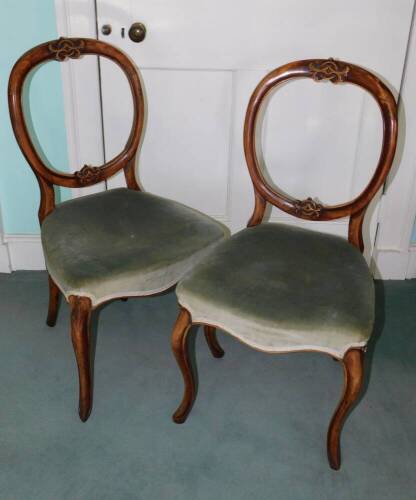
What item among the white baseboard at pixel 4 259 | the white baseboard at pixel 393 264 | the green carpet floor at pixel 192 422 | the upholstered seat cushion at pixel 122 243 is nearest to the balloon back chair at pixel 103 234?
the upholstered seat cushion at pixel 122 243

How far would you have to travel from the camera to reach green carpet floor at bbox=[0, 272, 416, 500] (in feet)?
4.25

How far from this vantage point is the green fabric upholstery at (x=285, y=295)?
1.15m

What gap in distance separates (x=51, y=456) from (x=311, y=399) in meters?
0.77

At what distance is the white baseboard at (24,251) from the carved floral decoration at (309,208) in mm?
1151

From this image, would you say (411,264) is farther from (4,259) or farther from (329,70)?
(4,259)

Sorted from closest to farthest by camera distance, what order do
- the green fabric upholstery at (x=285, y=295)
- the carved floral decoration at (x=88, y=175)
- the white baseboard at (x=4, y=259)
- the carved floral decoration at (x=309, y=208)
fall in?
the green fabric upholstery at (x=285, y=295)
the carved floral decoration at (x=309, y=208)
the carved floral decoration at (x=88, y=175)
the white baseboard at (x=4, y=259)

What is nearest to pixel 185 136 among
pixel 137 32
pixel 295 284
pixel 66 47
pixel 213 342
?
pixel 137 32

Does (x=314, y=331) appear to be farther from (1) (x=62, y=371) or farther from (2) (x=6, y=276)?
(2) (x=6, y=276)

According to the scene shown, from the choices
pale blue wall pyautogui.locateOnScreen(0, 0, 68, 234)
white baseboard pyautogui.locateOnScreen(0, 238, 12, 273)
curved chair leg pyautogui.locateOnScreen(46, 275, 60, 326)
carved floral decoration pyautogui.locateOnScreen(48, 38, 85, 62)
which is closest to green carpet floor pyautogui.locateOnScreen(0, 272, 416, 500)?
curved chair leg pyautogui.locateOnScreen(46, 275, 60, 326)

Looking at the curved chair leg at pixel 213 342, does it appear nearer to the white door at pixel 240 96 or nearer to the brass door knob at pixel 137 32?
the white door at pixel 240 96

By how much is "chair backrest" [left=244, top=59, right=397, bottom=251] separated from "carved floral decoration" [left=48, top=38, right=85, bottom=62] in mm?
562

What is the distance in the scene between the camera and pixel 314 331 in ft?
3.77

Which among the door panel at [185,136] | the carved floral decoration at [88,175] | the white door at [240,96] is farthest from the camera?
the door panel at [185,136]

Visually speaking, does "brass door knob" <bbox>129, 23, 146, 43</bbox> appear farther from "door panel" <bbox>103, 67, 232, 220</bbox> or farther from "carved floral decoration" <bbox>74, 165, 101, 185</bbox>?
"carved floral decoration" <bbox>74, 165, 101, 185</bbox>
